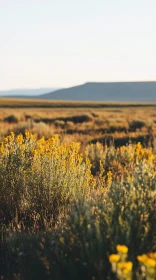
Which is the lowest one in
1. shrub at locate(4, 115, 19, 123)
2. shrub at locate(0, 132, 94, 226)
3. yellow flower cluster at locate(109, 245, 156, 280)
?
shrub at locate(4, 115, 19, 123)

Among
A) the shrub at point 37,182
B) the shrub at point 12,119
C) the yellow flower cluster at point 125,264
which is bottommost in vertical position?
the shrub at point 12,119

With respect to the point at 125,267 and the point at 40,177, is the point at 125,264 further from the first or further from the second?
the point at 40,177

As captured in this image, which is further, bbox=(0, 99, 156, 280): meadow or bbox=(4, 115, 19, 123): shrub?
bbox=(4, 115, 19, 123): shrub

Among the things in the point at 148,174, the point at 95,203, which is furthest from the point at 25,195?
the point at 148,174

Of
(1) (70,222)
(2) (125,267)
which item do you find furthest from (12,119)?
(2) (125,267)

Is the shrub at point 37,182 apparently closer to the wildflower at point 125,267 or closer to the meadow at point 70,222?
the meadow at point 70,222

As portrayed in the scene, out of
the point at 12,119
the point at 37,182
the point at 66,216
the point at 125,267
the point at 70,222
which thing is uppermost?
the point at 125,267

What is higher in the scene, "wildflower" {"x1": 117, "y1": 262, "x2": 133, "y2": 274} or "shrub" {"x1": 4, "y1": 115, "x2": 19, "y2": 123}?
"wildflower" {"x1": 117, "y1": 262, "x2": 133, "y2": 274}

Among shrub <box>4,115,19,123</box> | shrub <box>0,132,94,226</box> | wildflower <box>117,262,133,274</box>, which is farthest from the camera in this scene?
shrub <box>4,115,19,123</box>

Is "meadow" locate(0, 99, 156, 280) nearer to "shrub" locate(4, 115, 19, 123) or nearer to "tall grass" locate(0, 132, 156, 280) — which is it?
"tall grass" locate(0, 132, 156, 280)

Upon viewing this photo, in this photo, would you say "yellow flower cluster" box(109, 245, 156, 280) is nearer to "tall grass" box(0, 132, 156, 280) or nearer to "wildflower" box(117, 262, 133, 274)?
"wildflower" box(117, 262, 133, 274)

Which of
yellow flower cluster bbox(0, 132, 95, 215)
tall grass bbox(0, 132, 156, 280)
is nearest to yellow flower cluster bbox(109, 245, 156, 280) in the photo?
tall grass bbox(0, 132, 156, 280)

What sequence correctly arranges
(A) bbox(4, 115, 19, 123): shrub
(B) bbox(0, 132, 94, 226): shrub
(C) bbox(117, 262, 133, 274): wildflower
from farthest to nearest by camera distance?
1. (A) bbox(4, 115, 19, 123): shrub
2. (B) bbox(0, 132, 94, 226): shrub
3. (C) bbox(117, 262, 133, 274): wildflower

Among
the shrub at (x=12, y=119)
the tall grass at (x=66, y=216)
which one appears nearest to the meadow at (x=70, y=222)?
the tall grass at (x=66, y=216)
